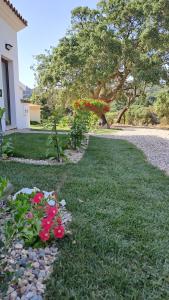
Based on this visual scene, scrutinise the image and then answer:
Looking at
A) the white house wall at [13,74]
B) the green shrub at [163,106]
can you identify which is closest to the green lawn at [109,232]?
the white house wall at [13,74]

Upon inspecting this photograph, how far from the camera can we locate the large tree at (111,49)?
1510 centimetres

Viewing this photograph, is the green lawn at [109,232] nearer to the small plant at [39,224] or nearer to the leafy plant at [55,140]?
the small plant at [39,224]

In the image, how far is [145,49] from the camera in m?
16.5

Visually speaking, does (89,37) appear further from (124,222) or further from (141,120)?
(124,222)

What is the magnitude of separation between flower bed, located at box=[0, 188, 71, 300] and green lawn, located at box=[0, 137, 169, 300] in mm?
85

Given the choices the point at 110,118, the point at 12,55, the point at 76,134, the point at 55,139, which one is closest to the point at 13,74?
the point at 12,55

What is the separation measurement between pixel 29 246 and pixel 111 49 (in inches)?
569

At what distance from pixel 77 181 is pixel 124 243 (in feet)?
5.29

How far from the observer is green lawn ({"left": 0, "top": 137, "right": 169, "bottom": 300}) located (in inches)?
69.0

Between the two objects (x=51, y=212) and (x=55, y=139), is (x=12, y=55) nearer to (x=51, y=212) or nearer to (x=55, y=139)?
(x=55, y=139)

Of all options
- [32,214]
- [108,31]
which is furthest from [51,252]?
[108,31]

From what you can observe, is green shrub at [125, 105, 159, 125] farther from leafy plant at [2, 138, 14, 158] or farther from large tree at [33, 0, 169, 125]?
leafy plant at [2, 138, 14, 158]

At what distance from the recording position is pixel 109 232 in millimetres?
2418

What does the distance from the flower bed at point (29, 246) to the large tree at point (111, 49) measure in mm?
14104
